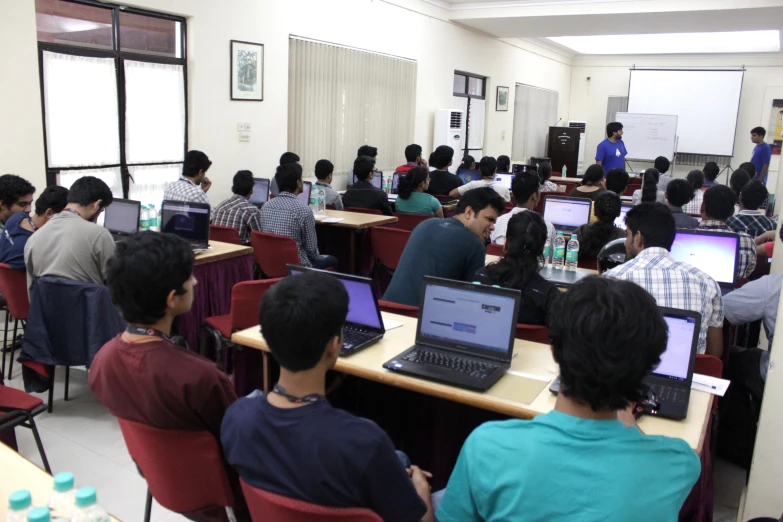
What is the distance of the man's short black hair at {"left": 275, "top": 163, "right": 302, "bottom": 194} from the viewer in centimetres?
462

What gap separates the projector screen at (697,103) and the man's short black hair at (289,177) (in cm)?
1011

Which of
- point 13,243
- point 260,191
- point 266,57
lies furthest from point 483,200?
point 266,57

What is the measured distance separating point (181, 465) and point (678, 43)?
13404 millimetres

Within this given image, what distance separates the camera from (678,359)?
199 cm

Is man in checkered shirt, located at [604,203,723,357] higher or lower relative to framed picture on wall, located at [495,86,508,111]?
lower

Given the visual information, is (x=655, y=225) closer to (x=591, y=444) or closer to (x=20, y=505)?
(x=591, y=444)

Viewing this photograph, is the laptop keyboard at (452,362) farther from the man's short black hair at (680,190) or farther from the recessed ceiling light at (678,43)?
the recessed ceiling light at (678,43)

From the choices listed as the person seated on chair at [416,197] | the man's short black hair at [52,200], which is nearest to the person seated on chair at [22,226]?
the man's short black hair at [52,200]

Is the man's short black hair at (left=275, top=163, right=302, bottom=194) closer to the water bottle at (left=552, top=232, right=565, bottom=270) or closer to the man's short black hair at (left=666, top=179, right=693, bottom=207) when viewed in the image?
the water bottle at (left=552, top=232, right=565, bottom=270)

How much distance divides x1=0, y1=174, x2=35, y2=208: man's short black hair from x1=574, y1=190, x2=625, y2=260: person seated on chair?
133 inches

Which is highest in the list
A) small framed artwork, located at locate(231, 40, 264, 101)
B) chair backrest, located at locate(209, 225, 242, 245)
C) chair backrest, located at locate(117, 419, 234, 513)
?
small framed artwork, located at locate(231, 40, 264, 101)

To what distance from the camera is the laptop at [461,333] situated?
2143 millimetres

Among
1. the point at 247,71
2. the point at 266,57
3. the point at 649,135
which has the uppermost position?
the point at 266,57

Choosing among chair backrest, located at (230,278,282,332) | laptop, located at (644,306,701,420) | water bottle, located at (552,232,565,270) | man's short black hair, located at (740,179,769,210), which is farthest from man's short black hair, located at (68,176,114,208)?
man's short black hair, located at (740,179,769,210)
